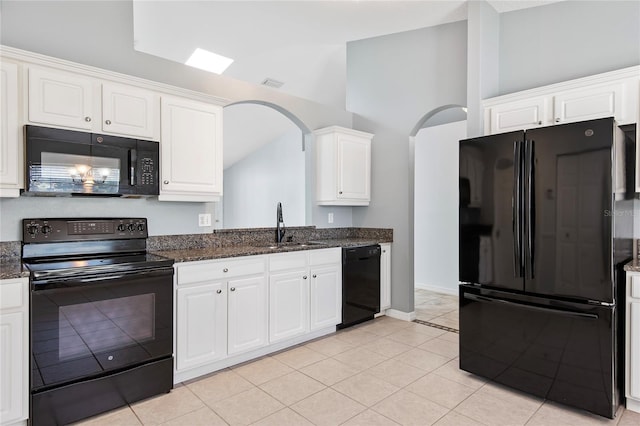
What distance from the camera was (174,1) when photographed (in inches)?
128

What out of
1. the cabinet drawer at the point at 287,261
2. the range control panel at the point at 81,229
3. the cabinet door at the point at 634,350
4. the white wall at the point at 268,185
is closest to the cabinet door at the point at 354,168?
the cabinet drawer at the point at 287,261

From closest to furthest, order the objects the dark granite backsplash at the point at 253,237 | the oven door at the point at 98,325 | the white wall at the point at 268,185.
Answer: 1. the oven door at the point at 98,325
2. the dark granite backsplash at the point at 253,237
3. the white wall at the point at 268,185

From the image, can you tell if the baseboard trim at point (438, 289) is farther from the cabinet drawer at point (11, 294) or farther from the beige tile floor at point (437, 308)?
the cabinet drawer at point (11, 294)

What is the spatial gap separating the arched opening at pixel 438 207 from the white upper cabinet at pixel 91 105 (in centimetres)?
357

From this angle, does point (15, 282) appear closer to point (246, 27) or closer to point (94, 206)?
point (94, 206)

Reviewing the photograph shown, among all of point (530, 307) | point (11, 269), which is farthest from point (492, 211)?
point (11, 269)

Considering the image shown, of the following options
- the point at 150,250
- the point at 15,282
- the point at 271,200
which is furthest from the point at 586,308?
the point at 271,200

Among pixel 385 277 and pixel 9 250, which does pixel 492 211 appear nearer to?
pixel 385 277

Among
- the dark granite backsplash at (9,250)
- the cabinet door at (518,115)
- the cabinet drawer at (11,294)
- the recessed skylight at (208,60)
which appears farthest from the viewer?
the recessed skylight at (208,60)

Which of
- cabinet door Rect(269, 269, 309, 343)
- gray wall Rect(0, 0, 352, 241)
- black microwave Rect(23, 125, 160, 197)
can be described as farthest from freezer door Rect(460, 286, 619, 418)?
black microwave Rect(23, 125, 160, 197)

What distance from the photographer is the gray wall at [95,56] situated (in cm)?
239

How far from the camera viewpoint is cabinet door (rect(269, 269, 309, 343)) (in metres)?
3.09

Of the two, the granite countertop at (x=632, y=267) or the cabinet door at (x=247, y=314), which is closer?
the granite countertop at (x=632, y=267)

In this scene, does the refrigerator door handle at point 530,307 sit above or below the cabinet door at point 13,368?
above
